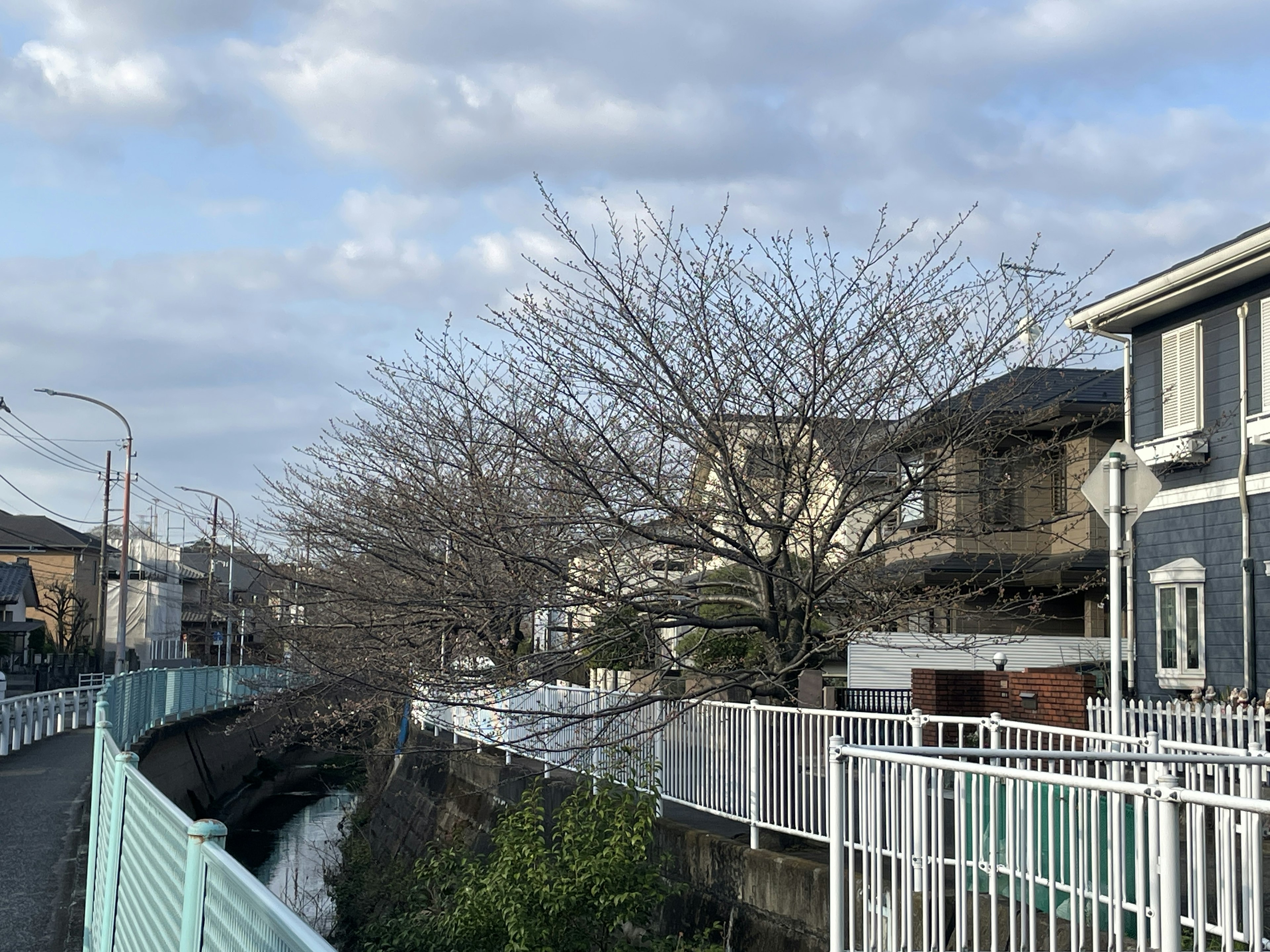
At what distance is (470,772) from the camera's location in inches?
774

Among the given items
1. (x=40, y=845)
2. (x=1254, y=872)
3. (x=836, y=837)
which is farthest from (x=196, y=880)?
(x=40, y=845)

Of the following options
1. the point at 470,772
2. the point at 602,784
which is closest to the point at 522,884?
the point at 602,784

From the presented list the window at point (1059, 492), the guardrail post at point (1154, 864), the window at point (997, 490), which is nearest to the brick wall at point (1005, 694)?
the window at point (997, 490)

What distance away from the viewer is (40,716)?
2342 cm

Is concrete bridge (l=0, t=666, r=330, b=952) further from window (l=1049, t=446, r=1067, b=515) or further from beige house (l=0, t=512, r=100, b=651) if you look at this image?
beige house (l=0, t=512, r=100, b=651)

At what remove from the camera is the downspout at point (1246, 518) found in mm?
17484

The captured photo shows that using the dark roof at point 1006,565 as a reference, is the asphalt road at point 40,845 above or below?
below

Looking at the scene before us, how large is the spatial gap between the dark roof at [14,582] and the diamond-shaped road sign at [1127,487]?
51.9 metres

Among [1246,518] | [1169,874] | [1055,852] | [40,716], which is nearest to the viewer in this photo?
[1169,874]

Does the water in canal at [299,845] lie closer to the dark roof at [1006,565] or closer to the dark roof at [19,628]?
the dark roof at [1006,565]

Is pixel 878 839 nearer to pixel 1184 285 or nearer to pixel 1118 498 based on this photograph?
pixel 1118 498

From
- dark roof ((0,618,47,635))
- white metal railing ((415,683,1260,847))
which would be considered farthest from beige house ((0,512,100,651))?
white metal railing ((415,683,1260,847))

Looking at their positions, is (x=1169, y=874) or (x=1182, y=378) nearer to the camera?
(x=1169, y=874)

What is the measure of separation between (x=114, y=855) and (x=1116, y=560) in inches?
277
